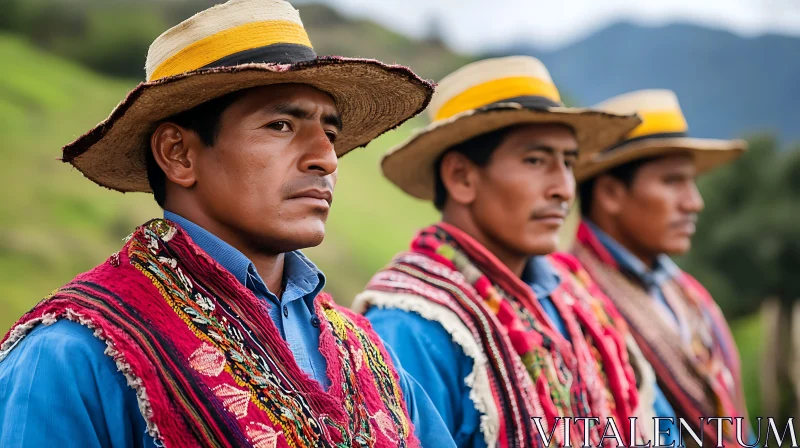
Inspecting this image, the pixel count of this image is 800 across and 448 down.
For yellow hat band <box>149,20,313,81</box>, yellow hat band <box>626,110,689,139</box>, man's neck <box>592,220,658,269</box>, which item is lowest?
yellow hat band <box>149,20,313,81</box>

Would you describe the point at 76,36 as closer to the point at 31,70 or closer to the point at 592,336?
the point at 31,70

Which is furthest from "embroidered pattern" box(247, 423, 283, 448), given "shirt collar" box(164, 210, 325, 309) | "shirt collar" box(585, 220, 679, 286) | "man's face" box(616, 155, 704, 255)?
"man's face" box(616, 155, 704, 255)

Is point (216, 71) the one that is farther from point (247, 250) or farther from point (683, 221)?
point (683, 221)

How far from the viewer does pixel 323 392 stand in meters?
2.14

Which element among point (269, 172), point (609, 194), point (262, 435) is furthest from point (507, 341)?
point (609, 194)

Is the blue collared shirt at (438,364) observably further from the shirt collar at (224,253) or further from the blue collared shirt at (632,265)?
the blue collared shirt at (632,265)

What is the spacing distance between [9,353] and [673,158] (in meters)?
4.49

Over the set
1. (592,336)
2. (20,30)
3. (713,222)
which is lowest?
(592,336)

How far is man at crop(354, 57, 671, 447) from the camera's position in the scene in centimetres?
323

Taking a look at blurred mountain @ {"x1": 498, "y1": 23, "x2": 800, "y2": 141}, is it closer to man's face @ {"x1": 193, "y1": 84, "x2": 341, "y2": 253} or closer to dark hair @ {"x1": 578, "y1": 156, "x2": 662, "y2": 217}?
dark hair @ {"x1": 578, "y1": 156, "x2": 662, "y2": 217}

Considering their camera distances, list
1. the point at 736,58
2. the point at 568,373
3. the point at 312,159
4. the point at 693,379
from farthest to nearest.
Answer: the point at 736,58 < the point at 693,379 < the point at 568,373 < the point at 312,159

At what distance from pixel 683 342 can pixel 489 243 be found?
6.43 ft

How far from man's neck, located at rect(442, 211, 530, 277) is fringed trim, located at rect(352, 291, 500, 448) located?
2.09 ft

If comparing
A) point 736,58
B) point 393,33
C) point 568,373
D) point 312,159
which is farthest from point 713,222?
point 312,159
